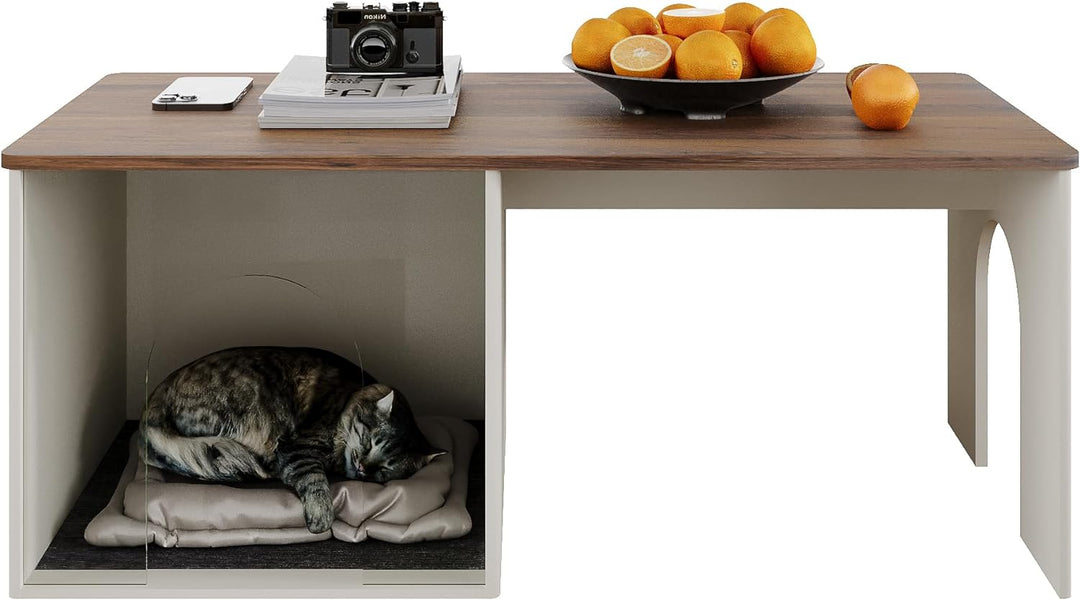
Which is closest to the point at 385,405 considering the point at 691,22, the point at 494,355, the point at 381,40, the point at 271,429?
the point at 271,429

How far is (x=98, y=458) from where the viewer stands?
12.7 ft

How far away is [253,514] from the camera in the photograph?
356cm

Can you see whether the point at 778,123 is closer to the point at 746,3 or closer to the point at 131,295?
the point at 746,3

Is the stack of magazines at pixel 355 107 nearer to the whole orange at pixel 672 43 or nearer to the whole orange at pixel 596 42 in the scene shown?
the whole orange at pixel 596 42

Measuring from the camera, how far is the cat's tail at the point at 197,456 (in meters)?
3.65

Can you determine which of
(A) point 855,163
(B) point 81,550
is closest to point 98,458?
(B) point 81,550

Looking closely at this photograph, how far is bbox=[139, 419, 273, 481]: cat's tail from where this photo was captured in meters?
3.65

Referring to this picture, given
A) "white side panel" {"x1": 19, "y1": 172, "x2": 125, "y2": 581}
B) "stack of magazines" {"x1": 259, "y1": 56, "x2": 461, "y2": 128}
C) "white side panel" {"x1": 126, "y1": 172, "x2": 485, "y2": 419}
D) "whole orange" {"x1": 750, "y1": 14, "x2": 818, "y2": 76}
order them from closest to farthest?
"white side panel" {"x1": 19, "y1": 172, "x2": 125, "y2": 581} → "stack of magazines" {"x1": 259, "y1": 56, "x2": 461, "y2": 128} → "whole orange" {"x1": 750, "y1": 14, "x2": 818, "y2": 76} → "white side panel" {"x1": 126, "y1": 172, "x2": 485, "y2": 419}

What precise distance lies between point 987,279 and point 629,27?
0.98m

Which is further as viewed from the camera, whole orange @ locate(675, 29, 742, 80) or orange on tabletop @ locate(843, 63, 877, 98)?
orange on tabletop @ locate(843, 63, 877, 98)

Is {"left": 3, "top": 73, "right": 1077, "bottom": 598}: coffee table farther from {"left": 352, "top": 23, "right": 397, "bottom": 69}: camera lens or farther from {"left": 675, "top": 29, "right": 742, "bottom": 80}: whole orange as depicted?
{"left": 352, "top": 23, "right": 397, "bottom": 69}: camera lens

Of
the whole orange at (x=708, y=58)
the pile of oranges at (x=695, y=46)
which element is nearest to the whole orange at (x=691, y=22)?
the pile of oranges at (x=695, y=46)

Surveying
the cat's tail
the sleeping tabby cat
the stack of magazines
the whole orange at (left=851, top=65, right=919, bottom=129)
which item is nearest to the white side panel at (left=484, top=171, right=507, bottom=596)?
the stack of magazines

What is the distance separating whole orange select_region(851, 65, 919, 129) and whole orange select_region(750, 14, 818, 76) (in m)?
0.13
